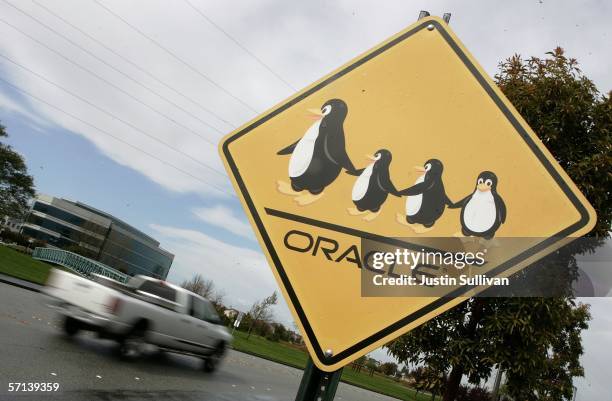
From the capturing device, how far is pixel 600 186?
721 centimetres

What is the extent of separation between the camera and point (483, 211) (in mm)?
1317

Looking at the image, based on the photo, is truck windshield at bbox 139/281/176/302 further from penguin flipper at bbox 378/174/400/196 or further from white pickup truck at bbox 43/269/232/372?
penguin flipper at bbox 378/174/400/196

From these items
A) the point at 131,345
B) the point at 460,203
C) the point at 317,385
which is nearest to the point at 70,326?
the point at 131,345

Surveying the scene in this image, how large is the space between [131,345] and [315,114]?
8125 millimetres

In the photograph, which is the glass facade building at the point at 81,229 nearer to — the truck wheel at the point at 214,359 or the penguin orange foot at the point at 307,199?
the truck wheel at the point at 214,359

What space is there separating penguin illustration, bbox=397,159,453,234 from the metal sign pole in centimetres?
49

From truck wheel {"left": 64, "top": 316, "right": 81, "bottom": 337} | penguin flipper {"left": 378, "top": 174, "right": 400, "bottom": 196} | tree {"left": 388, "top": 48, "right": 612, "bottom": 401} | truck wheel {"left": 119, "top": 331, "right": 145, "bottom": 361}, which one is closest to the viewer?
penguin flipper {"left": 378, "top": 174, "right": 400, "bottom": 196}

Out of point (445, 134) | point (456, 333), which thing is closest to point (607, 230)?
point (456, 333)

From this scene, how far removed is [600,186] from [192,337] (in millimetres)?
7942

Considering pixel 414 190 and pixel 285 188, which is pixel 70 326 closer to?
pixel 285 188

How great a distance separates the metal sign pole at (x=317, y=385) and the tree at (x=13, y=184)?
57244 mm

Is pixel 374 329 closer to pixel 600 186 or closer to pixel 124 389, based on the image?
pixel 124 389

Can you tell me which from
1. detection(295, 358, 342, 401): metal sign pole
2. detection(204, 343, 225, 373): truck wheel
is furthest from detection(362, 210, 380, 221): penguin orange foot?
detection(204, 343, 225, 373): truck wheel

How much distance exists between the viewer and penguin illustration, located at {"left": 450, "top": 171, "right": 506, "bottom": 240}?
1300 millimetres
